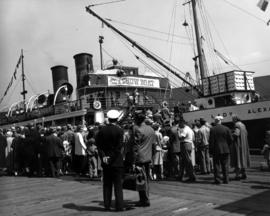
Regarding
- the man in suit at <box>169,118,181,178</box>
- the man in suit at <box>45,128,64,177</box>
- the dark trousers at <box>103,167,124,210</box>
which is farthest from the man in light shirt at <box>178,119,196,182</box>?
the man in suit at <box>45,128,64,177</box>

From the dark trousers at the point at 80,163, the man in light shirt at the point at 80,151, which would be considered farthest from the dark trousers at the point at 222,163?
the dark trousers at the point at 80,163

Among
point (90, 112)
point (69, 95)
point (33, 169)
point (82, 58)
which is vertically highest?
point (82, 58)

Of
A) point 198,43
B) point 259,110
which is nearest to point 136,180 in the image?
point 259,110

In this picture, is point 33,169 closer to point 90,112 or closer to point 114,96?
point 90,112

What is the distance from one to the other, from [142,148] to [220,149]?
8.70ft

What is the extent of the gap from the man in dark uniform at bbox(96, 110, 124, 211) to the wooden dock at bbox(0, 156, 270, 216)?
0.87 ft

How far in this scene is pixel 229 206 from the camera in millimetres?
6008

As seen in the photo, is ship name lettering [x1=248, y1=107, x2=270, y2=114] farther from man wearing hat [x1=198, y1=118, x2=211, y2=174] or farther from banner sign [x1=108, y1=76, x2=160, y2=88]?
banner sign [x1=108, y1=76, x2=160, y2=88]

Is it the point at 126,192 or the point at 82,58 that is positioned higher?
the point at 82,58

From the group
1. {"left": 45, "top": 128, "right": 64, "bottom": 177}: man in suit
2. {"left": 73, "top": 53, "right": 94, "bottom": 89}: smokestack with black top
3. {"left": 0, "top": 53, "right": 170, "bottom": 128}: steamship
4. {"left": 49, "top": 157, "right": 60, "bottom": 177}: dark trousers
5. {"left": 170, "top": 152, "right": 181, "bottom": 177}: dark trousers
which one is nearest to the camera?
{"left": 170, "top": 152, "right": 181, "bottom": 177}: dark trousers

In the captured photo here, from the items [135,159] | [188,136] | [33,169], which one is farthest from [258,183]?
[33,169]

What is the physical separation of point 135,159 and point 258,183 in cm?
341

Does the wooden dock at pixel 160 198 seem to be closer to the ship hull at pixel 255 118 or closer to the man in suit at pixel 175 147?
the man in suit at pixel 175 147

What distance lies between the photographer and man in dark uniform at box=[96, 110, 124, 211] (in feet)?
19.7
